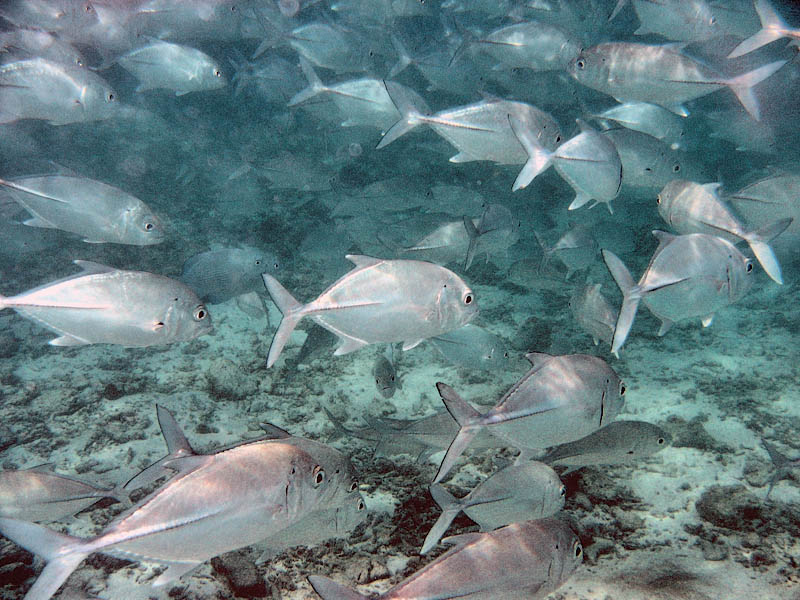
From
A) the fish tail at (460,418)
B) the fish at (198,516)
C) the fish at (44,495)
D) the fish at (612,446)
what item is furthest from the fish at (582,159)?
the fish at (44,495)

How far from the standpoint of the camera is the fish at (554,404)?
2193 millimetres

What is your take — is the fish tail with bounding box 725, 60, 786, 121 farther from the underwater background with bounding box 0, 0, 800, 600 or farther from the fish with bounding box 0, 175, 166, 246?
the fish with bounding box 0, 175, 166, 246

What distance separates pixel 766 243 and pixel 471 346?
7.51 feet

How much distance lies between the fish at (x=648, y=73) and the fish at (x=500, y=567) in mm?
3762

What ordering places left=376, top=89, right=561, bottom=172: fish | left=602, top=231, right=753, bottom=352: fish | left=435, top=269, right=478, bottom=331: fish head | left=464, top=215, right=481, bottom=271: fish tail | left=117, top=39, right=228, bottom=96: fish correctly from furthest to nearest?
left=117, top=39, right=228, bottom=96: fish, left=464, top=215, right=481, bottom=271: fish tail, left=376, top=89, right=561, bottom=172: fish, left=602, top=231, right=753, bottom=352: fish, left=435, top=269, right=478, bottom=331: fish head

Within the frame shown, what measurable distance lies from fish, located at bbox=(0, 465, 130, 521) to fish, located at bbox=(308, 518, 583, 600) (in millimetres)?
1620

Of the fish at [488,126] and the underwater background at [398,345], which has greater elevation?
the fish at [488,126]

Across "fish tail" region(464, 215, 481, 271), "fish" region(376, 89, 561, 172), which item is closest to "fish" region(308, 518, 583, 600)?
"fish" region(376, 89, 561, 172)

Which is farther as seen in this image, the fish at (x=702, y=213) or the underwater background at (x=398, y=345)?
the fish at (x=702, y=213)

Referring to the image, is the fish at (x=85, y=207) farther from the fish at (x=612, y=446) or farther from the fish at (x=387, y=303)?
the fish at (x=612, y=446)

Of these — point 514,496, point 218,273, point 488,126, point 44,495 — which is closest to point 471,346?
point 514,496

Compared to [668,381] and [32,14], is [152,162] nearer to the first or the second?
[32,14]

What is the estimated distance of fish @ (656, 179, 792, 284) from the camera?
3.23 meters

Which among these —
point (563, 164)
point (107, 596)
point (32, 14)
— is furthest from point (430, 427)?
point (32, 14)
